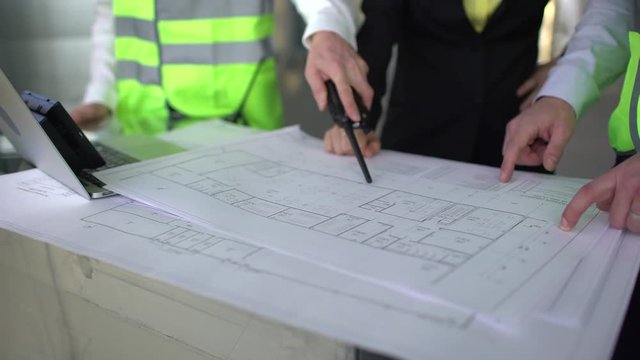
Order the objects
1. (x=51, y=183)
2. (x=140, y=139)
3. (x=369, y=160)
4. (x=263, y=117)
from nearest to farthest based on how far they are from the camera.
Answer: (x=51, y=183)
(x=369, y=160)
(x=140, y=139)
(x=263, y=117)

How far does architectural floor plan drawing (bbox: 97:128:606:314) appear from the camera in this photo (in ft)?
1.35

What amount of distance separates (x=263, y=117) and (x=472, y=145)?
1.33ft

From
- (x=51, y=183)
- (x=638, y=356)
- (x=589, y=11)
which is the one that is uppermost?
(x=589, y=11)

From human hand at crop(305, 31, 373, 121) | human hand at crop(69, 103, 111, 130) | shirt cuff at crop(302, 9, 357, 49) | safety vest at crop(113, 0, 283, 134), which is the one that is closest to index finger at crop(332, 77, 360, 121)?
human hand at crop(305, 31, 373, 121)

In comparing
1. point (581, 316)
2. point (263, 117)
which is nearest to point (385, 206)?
point (581, 316)

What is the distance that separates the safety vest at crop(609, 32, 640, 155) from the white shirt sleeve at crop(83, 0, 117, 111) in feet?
2.90

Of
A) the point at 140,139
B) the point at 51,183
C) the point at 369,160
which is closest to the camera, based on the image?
the point at 51,183

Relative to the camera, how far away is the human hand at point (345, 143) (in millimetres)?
760

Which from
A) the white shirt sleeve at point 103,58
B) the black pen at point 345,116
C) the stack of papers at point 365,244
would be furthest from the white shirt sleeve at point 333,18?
the white shirt sleeve at point 103,58

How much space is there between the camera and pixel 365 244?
463mm

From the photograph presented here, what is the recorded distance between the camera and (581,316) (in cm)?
35

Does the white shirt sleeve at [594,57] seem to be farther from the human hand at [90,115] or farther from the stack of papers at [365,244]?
the human hand at [90,115]

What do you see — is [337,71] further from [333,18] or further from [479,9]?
[479,9]

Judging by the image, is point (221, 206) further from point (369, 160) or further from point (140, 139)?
point (140, 139)
